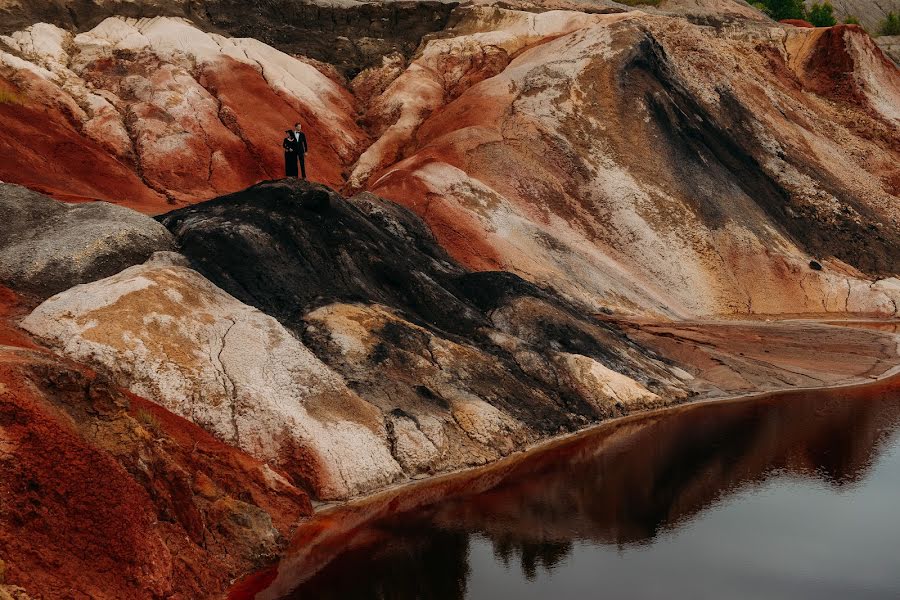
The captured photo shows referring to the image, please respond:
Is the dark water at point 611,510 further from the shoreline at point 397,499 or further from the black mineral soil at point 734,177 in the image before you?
the black mineral soil at point 734,177

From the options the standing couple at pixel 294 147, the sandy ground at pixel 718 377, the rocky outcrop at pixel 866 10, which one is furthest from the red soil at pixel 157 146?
the rocky outcrop at pixel 866 10

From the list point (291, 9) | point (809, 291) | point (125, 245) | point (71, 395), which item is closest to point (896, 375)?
point (809, 291)

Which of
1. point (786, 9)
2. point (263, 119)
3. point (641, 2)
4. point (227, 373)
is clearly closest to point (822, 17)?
point (786, 9)

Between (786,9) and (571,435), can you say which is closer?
(571,435)

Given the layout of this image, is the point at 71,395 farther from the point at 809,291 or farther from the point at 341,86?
the point at 341,86

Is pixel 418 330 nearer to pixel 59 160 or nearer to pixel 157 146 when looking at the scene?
pixel 59 160

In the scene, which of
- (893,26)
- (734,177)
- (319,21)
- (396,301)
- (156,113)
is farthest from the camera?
(893,26)
